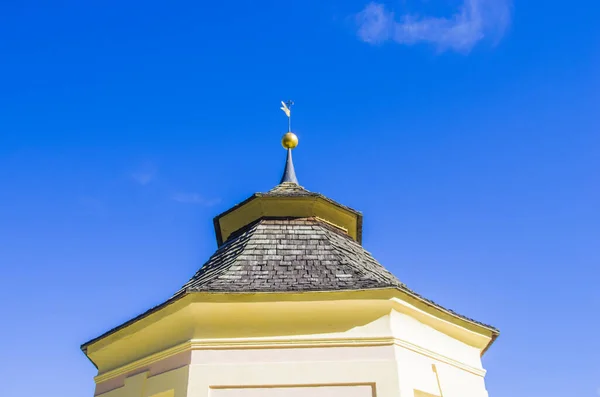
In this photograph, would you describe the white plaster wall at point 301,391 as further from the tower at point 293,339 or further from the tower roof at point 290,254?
the tower roof at point 290,254

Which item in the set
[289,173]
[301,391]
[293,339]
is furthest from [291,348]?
[289,173]

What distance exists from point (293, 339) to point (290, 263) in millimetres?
1543

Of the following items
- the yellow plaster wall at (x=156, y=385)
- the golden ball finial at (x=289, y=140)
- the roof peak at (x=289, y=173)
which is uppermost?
the golden ball finial at (x=289, y=140)

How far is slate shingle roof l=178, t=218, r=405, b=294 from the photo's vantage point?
24.5 feet

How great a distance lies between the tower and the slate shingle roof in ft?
0.10

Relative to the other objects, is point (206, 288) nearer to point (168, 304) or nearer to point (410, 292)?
point (168, 304)

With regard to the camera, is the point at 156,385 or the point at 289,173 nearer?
the point at 156,385

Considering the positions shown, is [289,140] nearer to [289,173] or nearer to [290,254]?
[289,173]

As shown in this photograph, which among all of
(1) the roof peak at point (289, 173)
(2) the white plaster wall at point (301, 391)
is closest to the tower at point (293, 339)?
(2) the white plaster wall at point (301, 391)

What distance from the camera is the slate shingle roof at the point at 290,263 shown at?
7.46 m

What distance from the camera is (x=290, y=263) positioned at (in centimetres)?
831

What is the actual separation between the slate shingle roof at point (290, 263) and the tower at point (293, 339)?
0.03 metres

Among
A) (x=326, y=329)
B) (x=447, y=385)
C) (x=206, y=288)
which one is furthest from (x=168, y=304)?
(x=447, y=385)

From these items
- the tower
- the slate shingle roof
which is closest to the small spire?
the slate shingle roof
